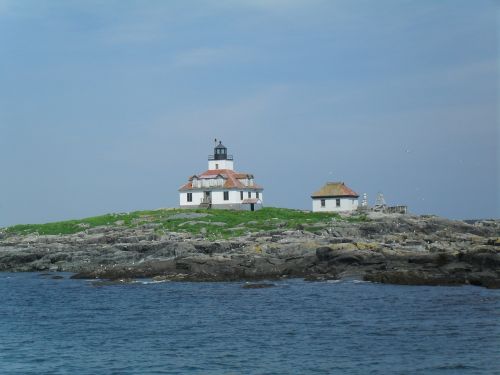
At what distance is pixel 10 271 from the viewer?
234 ft

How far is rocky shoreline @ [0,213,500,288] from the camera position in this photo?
51372 millimetres

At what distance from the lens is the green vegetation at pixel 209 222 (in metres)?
77.8

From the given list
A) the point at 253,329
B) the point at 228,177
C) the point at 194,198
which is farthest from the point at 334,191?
the point at 253,329

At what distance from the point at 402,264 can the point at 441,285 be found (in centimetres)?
484

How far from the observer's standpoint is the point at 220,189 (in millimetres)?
95750

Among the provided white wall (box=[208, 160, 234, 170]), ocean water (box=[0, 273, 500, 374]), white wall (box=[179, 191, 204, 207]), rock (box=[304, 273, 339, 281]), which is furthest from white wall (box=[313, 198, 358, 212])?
ocean water (box=[0, 273, 500, 374])

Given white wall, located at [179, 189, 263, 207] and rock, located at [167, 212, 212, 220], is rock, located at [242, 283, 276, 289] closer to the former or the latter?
rock, located at [167, 212, 212, 220]

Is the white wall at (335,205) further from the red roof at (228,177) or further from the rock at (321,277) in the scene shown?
the rock at (321,277)

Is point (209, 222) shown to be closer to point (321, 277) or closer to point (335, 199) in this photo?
point (335, 199)

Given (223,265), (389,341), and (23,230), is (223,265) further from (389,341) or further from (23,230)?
(23,230)

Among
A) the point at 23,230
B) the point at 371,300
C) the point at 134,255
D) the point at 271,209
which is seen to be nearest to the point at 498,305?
the point at 371,300

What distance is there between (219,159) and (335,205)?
15.8 metres

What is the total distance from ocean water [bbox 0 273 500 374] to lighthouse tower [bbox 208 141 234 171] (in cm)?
4658

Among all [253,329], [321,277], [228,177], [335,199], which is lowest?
[253,329]
